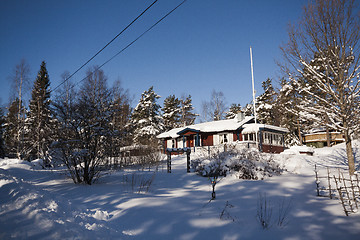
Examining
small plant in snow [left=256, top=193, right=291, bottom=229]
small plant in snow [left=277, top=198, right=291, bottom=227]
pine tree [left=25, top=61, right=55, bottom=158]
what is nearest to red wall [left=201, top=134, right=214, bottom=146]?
pine tree [left=25, top=61, right=55, bottom=158]

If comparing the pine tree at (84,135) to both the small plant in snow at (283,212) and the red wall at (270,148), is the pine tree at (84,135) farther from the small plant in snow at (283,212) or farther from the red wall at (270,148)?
the red wall at (270,148)

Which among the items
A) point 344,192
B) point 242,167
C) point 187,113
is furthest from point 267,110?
point 344,192

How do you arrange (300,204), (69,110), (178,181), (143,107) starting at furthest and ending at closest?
(143,107) → (178,181) → (69,110) → (300,204)

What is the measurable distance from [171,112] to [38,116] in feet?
84.8

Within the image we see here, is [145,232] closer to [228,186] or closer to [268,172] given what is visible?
[228,186]

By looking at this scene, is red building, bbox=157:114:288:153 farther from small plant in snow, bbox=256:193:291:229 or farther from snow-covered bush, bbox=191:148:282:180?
small plant in snow, bbox=256:193:291:229

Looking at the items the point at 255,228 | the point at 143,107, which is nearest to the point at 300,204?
the point at 255,228

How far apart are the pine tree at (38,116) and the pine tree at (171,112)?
21777 mm

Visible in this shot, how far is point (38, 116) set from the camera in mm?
21375

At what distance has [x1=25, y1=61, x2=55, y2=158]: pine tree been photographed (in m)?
20.5

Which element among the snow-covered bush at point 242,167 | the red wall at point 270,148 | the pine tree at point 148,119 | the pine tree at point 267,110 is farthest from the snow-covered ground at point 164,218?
the pine tree at point 267,110

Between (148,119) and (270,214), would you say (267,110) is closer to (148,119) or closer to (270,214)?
(148,119)

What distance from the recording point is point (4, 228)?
3092mm

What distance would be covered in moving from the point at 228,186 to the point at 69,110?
22.6 ft
